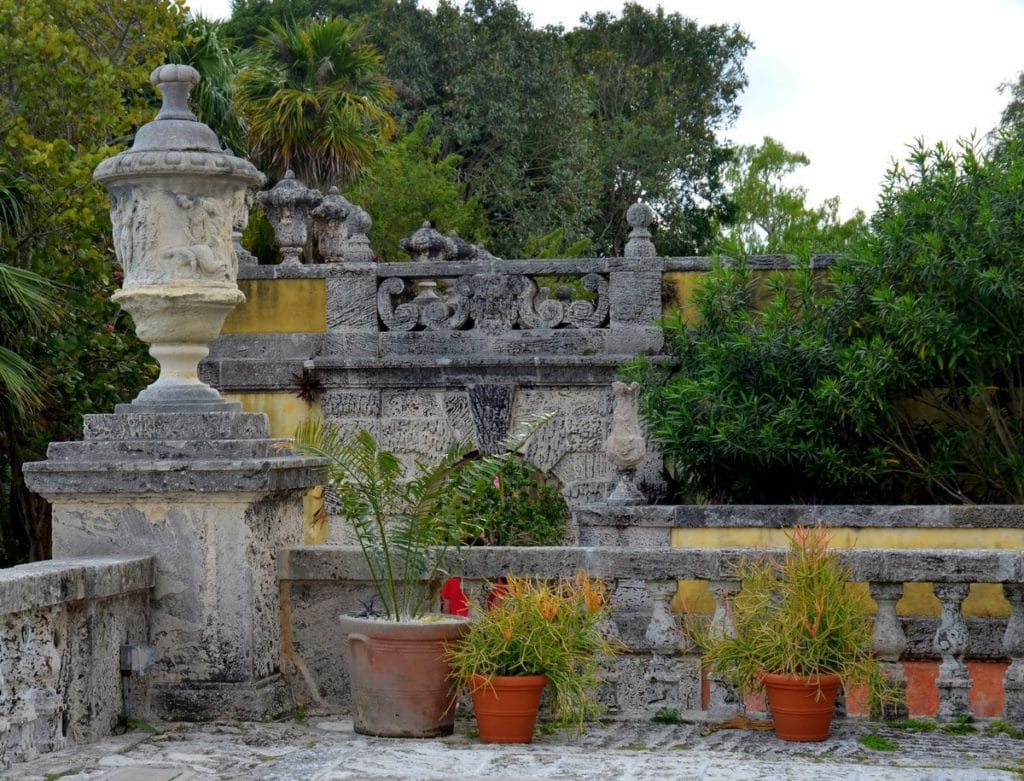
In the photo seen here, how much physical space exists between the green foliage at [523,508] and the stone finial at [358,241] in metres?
2.32

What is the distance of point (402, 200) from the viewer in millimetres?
25562

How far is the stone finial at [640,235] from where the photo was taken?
43.8 ft

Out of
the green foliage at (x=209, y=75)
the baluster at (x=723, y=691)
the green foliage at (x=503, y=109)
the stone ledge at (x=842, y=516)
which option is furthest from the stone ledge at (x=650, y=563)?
the green foliage at (x=503, y=109)

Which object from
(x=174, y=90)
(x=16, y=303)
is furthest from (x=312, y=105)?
(x=174, y=90)

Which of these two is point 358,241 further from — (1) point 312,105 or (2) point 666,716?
(1) point 312,105

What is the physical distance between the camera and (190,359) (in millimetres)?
7055

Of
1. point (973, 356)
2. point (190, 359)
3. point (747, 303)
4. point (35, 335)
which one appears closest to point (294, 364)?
point (35, 335)

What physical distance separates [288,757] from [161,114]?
2903mm

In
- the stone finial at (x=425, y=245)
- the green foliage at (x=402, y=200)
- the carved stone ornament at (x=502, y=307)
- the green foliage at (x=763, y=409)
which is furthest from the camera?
the green foliage at (x=402, y=200)

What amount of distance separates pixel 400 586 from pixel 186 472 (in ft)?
3.25

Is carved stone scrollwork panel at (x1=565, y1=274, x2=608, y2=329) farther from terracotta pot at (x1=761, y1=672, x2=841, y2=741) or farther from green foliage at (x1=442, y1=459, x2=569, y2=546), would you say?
terracotta pot at (x1=761, y1=672, x2=841, y2=741)

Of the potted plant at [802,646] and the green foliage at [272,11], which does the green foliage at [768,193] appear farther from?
the potted plant at [802,646]

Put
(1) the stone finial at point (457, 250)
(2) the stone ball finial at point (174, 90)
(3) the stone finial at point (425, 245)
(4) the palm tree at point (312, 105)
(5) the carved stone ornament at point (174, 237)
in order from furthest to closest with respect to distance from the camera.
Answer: (4) the palm tree at point (312, 105) < (1) the stone finial at point (457, 250) < (3) the stone finial at point (425, 245) < (2) the stone ball finial at point (174, 90) < (5) the carved stone ornament at point (174, 237)

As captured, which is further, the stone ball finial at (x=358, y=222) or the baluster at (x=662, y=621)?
the stone ball finial at (x=358, y=222)
